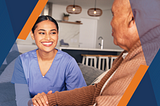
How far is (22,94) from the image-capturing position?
2.76 ft

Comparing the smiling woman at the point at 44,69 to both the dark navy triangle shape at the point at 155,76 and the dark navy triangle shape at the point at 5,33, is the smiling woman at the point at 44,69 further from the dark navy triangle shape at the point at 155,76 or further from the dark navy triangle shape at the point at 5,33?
the dark navy triangle shape at the point at 155,76

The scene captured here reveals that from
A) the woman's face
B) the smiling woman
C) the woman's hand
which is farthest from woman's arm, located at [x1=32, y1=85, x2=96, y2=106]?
the woman's face

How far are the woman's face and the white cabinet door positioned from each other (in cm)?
564

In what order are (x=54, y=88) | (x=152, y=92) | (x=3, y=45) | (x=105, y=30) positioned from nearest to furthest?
1. (x=152, y=92)
2. (x=3, y=45)
3. (x=54, y=88)
4. (x=105, y=30)

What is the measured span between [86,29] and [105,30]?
0.85 meters

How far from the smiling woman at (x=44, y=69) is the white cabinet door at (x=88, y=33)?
5561 millimetres

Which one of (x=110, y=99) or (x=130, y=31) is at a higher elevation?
(x=130, y=31)

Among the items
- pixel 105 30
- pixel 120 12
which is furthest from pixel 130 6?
pixel 105 30

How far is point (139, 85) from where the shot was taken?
29 centimetres

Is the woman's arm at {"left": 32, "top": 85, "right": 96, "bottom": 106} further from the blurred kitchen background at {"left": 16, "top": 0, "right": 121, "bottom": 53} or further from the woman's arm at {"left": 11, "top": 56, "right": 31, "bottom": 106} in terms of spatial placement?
the blurred kitchen background at {"left": 16, "top": 0, "right": 121, "bottom": 53}

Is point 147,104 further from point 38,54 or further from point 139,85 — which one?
point 38,54

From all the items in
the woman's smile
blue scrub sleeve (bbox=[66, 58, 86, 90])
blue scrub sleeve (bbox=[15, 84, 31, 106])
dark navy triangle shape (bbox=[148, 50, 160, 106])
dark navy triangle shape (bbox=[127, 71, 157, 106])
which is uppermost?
the woman's smile

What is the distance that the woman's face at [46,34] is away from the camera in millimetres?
811

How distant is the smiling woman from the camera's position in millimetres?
820
